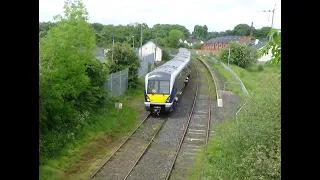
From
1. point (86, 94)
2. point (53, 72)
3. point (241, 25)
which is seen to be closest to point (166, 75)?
point (86, 94)

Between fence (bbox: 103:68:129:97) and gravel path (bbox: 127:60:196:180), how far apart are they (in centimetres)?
406

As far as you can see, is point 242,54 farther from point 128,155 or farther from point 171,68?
point 128,155

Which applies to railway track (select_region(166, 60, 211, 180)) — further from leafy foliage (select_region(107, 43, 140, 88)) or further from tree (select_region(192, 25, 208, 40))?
tree (select_region(192, 25, 208, 40))

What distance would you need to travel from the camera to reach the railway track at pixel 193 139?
1147 cm

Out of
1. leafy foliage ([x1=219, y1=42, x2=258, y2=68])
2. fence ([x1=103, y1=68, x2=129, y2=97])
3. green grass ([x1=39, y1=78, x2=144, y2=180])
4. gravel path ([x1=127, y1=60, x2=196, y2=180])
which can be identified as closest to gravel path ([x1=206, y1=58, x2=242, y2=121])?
gravel path ([x1=127, y1=60, x2=196, y2=180])

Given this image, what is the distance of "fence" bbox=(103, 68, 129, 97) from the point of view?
1980 centimetres

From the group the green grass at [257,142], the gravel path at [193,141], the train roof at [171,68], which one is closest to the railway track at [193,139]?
the gravel path at [193,141]

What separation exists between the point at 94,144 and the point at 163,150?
2795 mm

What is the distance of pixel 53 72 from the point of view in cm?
1209

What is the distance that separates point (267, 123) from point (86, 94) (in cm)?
1054

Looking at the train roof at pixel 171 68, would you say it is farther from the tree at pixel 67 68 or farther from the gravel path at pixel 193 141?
the tree at pixel 67 68

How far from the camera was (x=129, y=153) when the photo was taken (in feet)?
41.8
